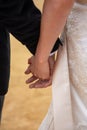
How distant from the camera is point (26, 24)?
101 centimetres

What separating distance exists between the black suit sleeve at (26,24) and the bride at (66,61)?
4 centimetres

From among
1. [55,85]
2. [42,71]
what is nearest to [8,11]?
[42,71]

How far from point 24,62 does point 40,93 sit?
0.40 m

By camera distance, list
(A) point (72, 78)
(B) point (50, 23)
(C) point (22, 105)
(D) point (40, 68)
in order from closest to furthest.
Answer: (B) point (50, 23)
(D) point (40, 68)
(A) point (72, 78)
(C) point (22, 105)

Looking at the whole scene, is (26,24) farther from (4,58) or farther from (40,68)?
(4,58)

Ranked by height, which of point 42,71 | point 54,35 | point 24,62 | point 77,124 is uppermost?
point 54,35

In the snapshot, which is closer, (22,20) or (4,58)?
(22,20)

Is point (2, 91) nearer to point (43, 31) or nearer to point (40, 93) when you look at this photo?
point (43, 31)

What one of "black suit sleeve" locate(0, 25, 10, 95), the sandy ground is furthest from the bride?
the sandy ground

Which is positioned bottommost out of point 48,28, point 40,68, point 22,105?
point 22,105

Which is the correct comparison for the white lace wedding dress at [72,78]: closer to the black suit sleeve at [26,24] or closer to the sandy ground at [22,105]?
the black suit sleeve at [26,24]

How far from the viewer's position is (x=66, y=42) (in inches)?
44.3

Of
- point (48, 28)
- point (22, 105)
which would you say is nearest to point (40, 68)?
point (48, 28)

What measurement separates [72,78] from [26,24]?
0.29m
